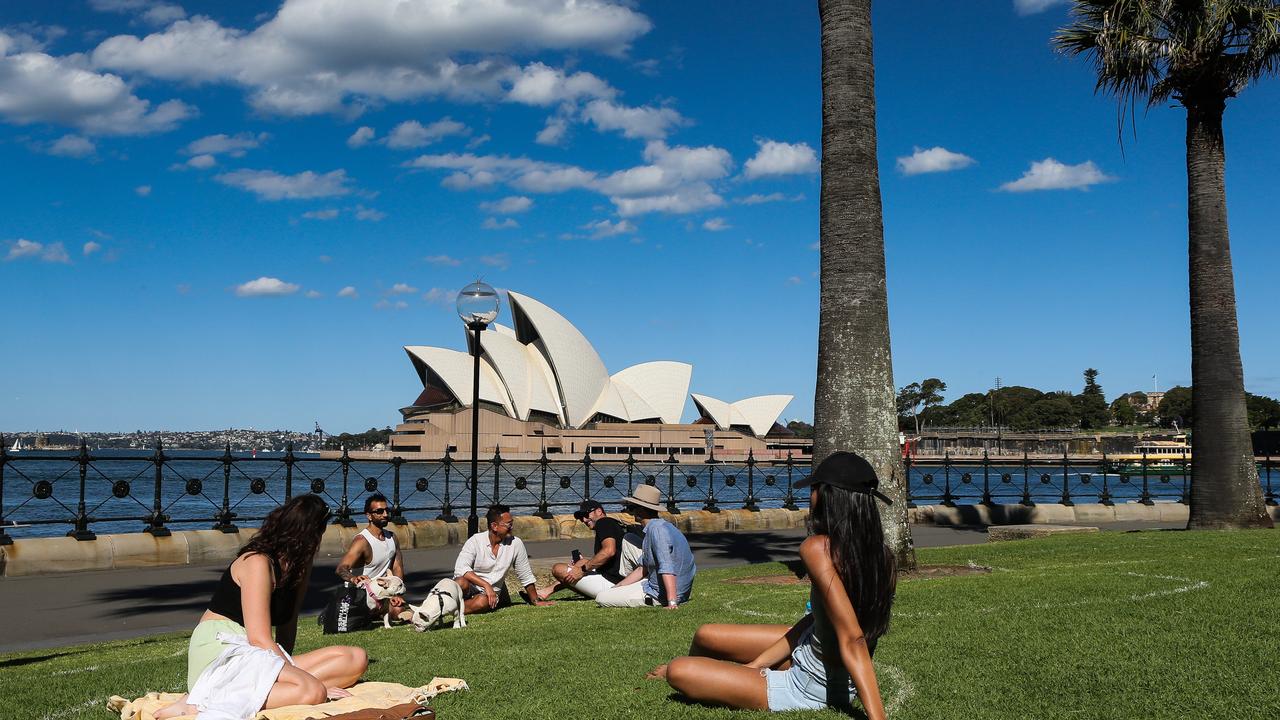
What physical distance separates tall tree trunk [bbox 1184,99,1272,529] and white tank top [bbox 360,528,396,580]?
36.3ft

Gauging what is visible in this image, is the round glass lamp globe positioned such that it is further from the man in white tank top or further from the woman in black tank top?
the woman in black tank top

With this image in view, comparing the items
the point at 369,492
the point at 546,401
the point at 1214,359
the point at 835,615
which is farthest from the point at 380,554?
the point at 546,401

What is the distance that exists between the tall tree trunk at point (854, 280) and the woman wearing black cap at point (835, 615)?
570 cm

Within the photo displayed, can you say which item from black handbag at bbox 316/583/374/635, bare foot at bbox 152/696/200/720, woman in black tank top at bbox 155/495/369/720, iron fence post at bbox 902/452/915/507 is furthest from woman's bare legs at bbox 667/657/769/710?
iron fence post at bbox 902/452/915/507

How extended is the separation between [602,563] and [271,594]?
4.89 metres

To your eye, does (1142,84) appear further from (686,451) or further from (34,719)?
(686,451)

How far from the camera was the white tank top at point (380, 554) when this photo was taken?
25.6 ft

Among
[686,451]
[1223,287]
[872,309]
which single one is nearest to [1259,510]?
[1223,287]

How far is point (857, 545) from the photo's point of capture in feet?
12.1

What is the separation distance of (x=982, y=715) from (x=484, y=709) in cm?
206

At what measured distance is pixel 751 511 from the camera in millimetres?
19141

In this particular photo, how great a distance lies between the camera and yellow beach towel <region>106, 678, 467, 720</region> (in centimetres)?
410

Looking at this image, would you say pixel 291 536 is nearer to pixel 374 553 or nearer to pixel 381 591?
pixel 381 591

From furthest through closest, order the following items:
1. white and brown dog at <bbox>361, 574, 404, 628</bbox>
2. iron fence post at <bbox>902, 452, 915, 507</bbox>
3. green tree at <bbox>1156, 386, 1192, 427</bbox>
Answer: green tree at <bbox>1156, 386, 1192, 427</bbox>
iron fence post at <bbox>902, 452, 915, 507</bbox>
white and brown dog at <bbox>361, 574, 404, 628</bbox>
